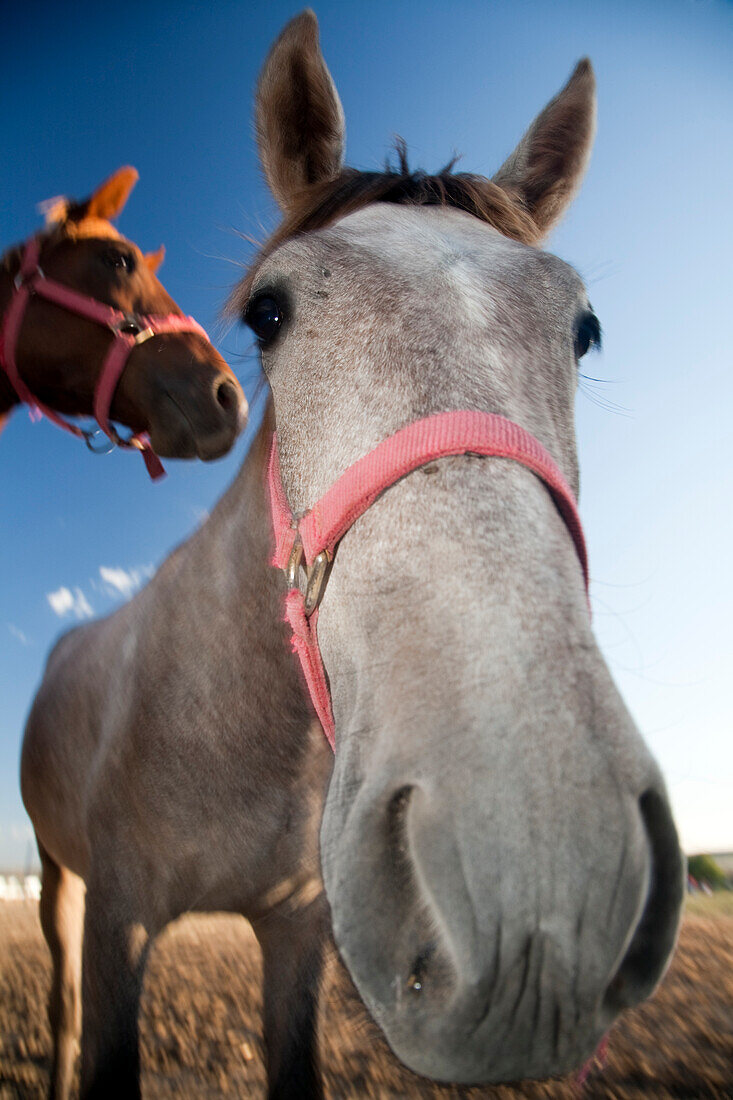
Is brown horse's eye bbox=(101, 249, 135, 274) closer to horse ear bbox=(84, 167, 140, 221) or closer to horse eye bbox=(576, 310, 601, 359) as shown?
horse ear bbox=(84, 167, 140, 221)

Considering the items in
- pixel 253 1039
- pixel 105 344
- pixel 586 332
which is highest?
pixel 586 332

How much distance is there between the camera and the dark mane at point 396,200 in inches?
74.7

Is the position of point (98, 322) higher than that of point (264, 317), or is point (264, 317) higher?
point (264, 317)

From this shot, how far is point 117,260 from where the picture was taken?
3209mm

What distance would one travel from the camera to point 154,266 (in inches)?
141

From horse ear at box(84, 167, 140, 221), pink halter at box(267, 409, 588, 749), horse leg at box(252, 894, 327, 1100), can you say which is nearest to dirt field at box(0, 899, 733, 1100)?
horse leg at box(252, 894, 327, 1100)

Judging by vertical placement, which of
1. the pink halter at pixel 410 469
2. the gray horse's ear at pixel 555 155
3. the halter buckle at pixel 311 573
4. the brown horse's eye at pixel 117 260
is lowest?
the halter buckle at pixel 311 573

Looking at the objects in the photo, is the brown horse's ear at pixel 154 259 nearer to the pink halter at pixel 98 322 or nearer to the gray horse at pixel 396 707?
the pink halter at pixel 98 322

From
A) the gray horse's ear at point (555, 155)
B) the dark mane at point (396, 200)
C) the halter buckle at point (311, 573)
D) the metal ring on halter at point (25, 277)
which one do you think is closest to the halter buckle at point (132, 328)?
the metal ring on halter at point (25, 277)

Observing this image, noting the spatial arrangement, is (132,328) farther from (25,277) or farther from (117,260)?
(25,277)

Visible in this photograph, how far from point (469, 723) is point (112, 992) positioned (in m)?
1.88

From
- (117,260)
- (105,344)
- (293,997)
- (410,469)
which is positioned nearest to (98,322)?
(105,344)

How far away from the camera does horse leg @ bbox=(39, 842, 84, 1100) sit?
274cm

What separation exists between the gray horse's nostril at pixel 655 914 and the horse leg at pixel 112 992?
1.69 metres
